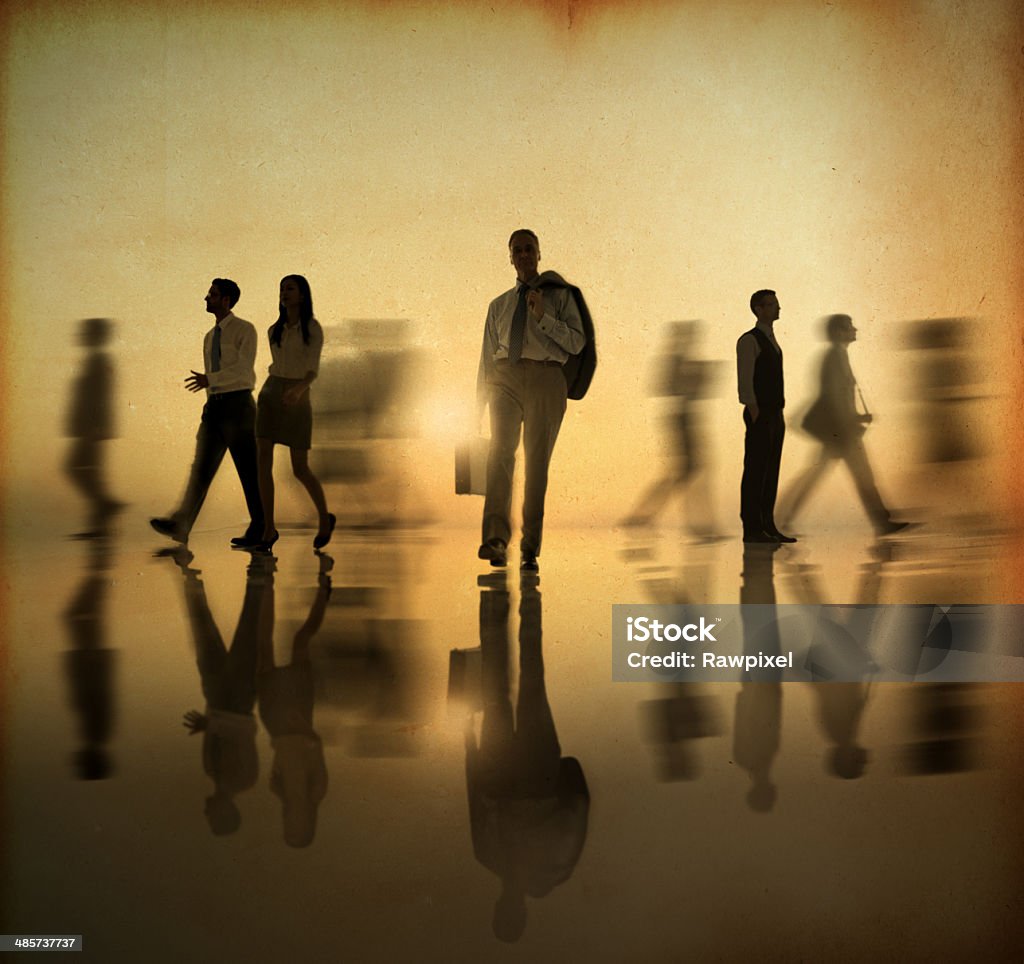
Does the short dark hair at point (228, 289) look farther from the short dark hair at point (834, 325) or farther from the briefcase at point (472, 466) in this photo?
the short dark hair at point (834, 325)

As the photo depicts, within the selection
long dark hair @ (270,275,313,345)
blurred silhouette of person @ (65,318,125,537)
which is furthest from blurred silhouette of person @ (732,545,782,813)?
blurred silhouette of person @ (65,318,125,537)

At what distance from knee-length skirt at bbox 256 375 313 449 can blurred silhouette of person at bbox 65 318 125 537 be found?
756mm

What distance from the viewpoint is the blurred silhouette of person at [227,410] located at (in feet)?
11.5

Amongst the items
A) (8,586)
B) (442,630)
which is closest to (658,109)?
(442,630)

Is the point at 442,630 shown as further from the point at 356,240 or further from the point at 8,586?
the point at 356,240

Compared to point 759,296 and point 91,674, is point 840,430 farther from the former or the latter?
point 91,674

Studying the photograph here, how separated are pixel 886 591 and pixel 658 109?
1971 millimetres

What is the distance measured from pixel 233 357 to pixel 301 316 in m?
0.28

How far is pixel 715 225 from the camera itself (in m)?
3.87

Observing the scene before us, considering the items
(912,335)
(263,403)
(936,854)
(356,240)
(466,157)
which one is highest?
(466,157)

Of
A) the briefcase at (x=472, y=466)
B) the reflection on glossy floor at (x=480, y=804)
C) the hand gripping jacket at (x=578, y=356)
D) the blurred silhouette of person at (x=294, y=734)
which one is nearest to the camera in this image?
the reflection on glossy floor at (x=480, y=804)

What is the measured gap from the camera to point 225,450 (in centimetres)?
366

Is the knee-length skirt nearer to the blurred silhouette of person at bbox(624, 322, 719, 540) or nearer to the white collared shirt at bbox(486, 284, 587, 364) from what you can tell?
the white collared shirt at bbox(486, 284, 587, 364)

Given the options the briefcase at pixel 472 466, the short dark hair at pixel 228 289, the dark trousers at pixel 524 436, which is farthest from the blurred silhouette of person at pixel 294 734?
Result: the short dark hair at pixel 228 289
